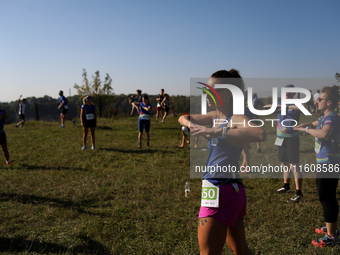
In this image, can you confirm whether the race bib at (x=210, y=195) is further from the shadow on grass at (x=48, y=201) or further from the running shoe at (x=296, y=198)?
the running shoe at (x=296, y=198)

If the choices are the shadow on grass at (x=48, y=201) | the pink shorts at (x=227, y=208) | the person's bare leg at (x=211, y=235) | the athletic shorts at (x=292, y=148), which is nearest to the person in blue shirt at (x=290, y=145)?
the athletic shorts at (x=292, y=148)

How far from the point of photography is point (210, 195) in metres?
2.10

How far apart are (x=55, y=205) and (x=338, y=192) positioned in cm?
620

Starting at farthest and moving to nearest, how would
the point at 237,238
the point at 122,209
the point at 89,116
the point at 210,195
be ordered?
the point at 89,116 < the point at 122,209 < the point at 237,238 < the point at 210,195

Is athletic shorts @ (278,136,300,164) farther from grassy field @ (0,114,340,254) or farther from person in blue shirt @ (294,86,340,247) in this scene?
person in blue shirt @ (294,86,340,247)

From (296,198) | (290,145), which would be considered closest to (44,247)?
(296,198)

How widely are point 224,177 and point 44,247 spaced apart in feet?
9.64

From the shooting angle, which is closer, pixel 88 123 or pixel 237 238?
pixel 237 238

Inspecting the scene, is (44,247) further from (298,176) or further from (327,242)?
(298,176)

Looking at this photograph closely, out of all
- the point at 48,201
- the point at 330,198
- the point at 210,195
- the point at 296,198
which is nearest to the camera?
the point at 210,195

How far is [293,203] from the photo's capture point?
4.88 metres

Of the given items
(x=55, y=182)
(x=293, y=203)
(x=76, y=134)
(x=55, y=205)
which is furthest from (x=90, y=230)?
(x=76, y=134)

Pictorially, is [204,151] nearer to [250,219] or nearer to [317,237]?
[250,219]

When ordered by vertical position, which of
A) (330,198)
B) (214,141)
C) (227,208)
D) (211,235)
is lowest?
(330,198)
